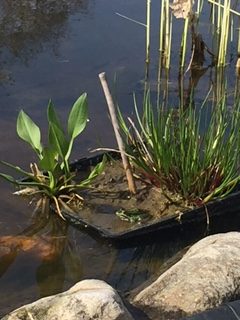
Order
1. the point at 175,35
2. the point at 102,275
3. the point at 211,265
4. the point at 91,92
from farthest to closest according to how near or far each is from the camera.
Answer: the point at 175,35 → the point at 91,92 → the point at 102,275 → the point at 211,265

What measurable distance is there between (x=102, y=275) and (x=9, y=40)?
3015 millimetres

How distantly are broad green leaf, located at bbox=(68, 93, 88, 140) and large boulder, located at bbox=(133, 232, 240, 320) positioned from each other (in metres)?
1.04

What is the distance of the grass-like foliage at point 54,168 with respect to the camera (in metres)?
3.66

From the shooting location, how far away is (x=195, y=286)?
274cm

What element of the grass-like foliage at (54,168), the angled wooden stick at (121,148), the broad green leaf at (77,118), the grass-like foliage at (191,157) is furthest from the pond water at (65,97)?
the broad green leaf at (77,118)

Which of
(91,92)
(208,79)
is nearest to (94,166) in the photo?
(91,92)

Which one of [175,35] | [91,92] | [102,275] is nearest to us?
[102,275]

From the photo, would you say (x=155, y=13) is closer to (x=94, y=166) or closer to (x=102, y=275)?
(x=94, y=166)

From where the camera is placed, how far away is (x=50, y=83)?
16.9 ft

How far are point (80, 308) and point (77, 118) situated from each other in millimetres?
1453

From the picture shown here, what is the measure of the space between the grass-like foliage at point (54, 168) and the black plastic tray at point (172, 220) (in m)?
0.15

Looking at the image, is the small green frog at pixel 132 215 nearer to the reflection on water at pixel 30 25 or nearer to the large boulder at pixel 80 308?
the large boulder at pixel 80 308

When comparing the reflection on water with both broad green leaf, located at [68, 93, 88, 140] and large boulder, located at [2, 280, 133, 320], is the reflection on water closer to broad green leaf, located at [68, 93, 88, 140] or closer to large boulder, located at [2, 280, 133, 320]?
broad green leaf, located at [68, 93, 88, 140]

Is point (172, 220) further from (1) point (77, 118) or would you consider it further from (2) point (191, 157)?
(1) point (77, 118)
